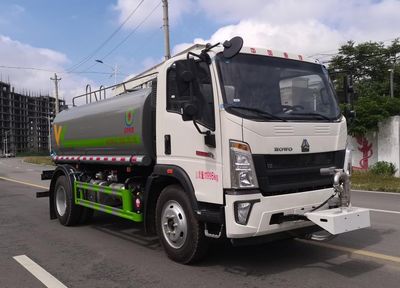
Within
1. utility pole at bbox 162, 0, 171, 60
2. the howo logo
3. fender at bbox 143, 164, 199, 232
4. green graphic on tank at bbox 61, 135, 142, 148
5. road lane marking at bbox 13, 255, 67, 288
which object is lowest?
road lane marking at bbox 13, 255, 67, 288

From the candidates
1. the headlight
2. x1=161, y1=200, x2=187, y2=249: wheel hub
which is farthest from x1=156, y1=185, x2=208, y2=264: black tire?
the headlight

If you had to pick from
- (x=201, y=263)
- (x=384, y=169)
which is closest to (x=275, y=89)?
(x=201, y=263)

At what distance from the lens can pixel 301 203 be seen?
583 cm

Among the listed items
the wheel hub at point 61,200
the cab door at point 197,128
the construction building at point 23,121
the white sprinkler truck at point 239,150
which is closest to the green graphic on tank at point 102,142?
the white sprinkler truck at point 239,150

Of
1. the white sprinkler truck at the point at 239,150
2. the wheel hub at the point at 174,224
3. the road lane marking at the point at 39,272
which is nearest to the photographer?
the white sprinkler truck at the point at 239,150

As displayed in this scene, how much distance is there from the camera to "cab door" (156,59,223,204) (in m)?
5.66

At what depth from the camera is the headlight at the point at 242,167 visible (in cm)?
545

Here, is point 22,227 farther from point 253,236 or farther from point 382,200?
point 382,200

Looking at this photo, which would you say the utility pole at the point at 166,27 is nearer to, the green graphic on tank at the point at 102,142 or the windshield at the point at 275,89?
the green graphic on tank at the point at 102,142

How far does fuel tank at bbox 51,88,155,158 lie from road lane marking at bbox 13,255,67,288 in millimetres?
2124

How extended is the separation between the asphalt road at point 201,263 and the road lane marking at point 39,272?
7 cm

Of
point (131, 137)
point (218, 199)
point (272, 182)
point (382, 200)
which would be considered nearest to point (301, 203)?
point (272, 182)

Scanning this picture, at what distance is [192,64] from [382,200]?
8972 mm

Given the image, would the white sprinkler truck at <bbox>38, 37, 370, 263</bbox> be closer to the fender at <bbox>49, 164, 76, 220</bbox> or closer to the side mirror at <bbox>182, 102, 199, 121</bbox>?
the side mirror at <bbox>182, 102, 199, 121</bbox>
